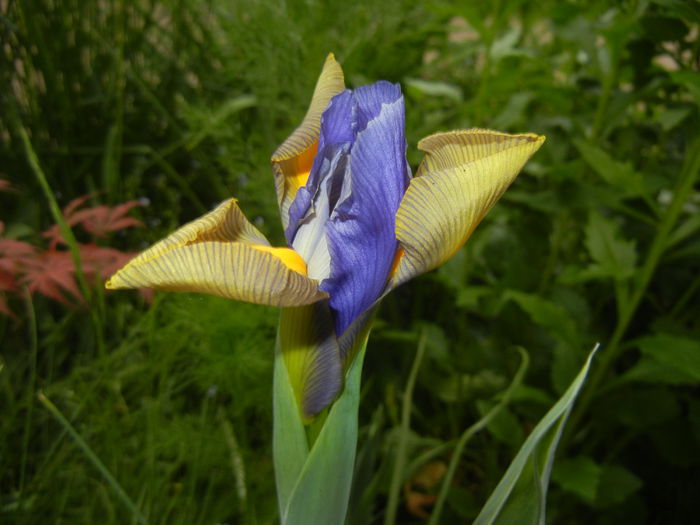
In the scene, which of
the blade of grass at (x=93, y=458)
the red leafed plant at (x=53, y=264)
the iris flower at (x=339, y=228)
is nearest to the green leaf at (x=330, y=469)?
the iris flower at (x=339, y=228)

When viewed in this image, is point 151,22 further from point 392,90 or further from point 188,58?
point 392,90

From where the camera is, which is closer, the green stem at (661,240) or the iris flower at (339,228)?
the iris flower at (339,228)

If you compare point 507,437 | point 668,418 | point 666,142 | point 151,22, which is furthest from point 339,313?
point 151,22

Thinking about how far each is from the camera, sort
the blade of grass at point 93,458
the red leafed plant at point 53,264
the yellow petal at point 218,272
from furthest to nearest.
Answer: the red leafed plant at point 53,264, the blade of grass at point 93,458, the yellow petal at point 218,272

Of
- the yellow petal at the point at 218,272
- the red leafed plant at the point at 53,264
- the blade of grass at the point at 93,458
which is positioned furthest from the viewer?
the red leafed plant at the point at 53,264

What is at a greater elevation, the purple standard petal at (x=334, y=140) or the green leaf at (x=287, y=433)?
the purple standard petal at (x=334, y=140)

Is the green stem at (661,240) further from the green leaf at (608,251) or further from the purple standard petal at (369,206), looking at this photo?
the purple standard petal at (369,206)

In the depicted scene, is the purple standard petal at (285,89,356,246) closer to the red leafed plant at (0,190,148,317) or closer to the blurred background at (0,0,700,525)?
the blurred background at (0,0,700,525)
